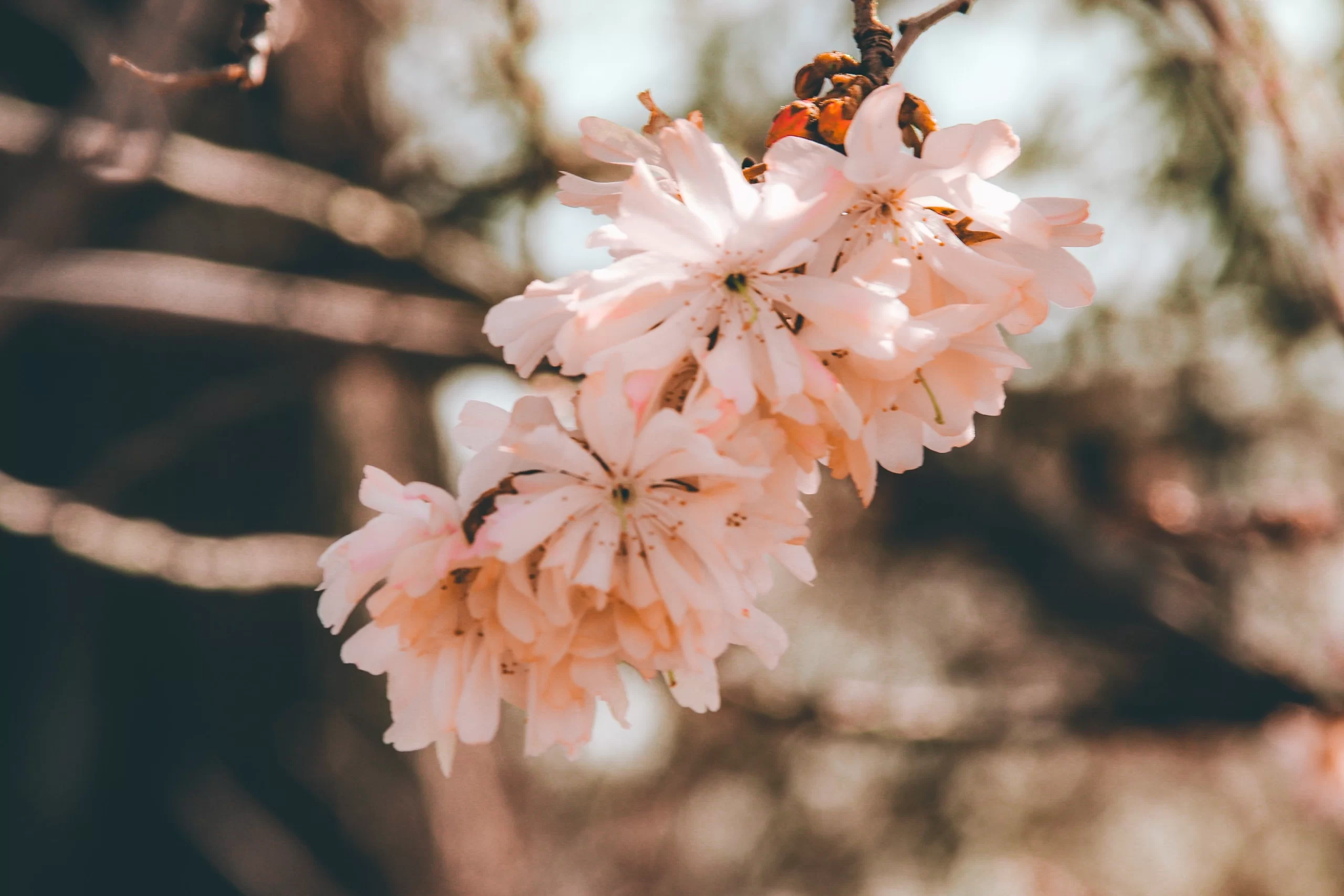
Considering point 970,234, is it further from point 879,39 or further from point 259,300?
point 259,300

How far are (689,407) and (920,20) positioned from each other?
0.41 meters

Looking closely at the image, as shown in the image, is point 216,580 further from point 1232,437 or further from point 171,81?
point 1232,437

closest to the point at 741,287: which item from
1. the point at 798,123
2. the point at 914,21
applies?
the point at 798,123

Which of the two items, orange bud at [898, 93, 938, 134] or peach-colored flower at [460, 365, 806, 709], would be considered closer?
peach-colored flower at [460, 365, 806, 709]

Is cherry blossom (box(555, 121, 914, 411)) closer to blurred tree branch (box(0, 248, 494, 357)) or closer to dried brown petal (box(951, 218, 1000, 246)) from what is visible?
dried brown petal (box(951, 218, 1000, 246))

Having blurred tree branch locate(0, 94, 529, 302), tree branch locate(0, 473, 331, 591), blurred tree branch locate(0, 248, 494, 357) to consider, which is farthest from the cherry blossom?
blurred tree branch locate(0, 94, 529, 302)

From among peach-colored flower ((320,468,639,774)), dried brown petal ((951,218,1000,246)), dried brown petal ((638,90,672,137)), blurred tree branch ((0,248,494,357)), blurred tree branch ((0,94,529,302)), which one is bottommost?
peach-colored flower ((320,468,639,774))

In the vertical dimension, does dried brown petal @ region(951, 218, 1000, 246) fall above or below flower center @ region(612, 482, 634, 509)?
above

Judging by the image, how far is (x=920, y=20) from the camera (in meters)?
0.70

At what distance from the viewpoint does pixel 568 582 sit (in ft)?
A: 1.76

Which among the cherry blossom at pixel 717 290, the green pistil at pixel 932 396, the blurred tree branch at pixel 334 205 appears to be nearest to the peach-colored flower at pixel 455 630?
the cherry blossom at pixel 717 290

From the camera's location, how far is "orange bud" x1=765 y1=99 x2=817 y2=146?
624 millimetres

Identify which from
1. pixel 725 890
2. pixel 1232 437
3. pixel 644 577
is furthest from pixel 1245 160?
pixel 725 890

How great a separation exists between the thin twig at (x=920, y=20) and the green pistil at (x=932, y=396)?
251 mm
